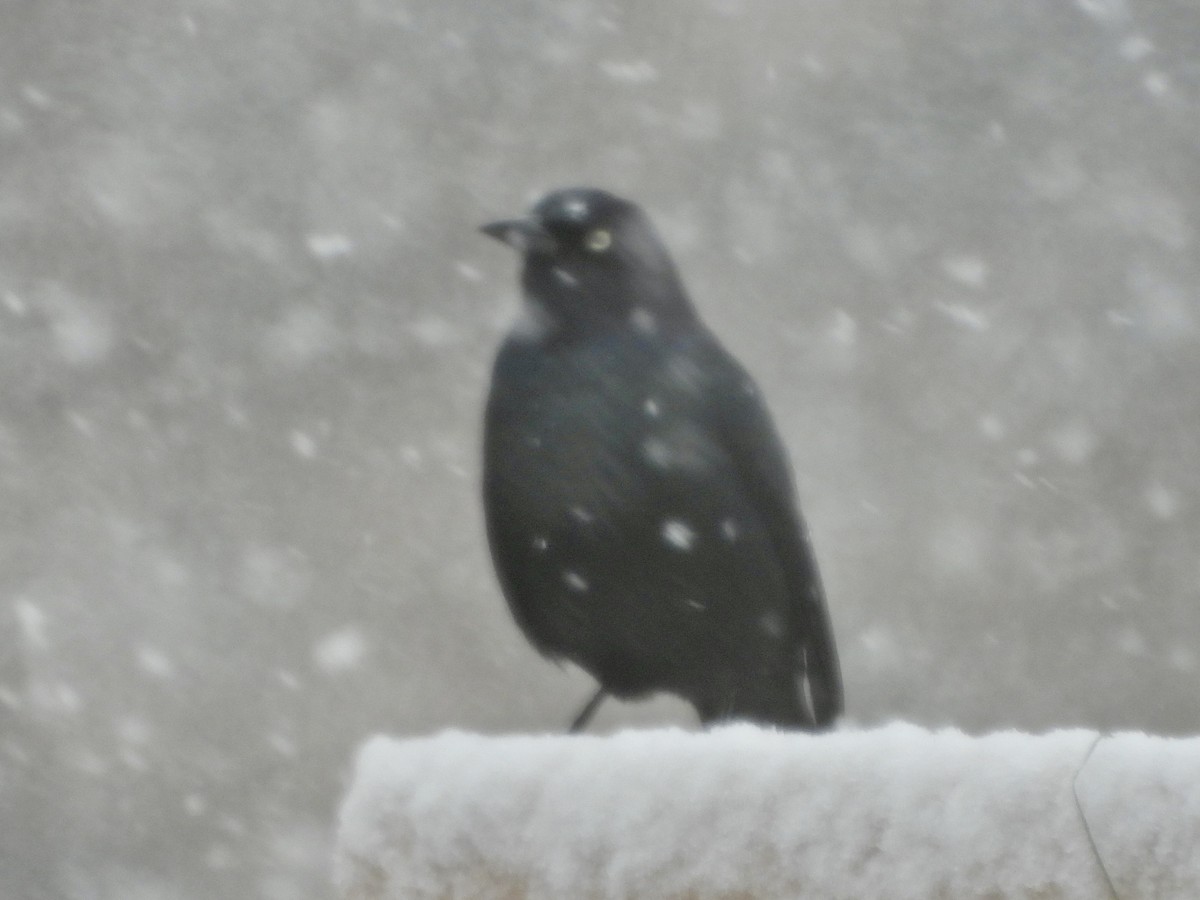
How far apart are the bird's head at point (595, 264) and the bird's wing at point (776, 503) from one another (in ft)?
0.30

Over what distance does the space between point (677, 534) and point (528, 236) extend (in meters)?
0.47

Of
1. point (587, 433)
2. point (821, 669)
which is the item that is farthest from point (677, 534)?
point (821, 669)

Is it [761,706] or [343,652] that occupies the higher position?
[761,706]

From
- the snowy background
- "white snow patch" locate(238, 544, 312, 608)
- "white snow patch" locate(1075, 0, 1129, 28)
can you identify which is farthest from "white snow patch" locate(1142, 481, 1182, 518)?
"white snow patch" locate(238, 544, 312, 608)

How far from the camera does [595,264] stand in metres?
2.30

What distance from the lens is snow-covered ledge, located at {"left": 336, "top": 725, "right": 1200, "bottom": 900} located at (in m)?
0.67

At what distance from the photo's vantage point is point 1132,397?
6742mm

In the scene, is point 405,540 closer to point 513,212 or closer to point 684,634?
point 513,212

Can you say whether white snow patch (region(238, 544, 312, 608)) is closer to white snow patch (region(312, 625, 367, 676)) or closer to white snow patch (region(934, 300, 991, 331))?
white snow patch (region(312, 625, 367, 676))

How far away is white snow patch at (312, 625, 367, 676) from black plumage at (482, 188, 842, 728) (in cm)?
523

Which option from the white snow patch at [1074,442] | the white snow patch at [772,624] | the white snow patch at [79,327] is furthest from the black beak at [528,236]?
the white snow patch at [79,327]

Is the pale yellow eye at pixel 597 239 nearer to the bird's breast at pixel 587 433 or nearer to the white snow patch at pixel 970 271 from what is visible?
the bird's breast at pixel 587 433

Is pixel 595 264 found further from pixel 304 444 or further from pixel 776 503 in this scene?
pixel 304 444

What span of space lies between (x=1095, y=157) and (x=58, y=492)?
466 cm
